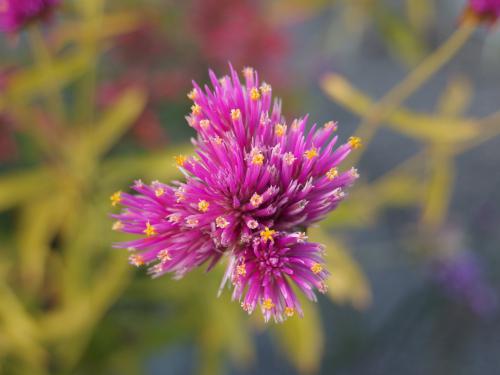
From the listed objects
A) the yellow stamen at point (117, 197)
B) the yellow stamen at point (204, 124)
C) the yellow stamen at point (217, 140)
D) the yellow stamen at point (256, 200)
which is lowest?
the yellow stamen at point (256, 200)

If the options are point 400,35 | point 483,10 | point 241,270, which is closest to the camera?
point 241,270

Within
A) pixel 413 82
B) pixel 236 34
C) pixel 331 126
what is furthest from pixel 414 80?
pixel 236 34

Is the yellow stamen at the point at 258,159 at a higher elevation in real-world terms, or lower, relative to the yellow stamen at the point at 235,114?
lower

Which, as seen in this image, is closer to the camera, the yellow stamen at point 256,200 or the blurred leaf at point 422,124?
the yellow stamen at point 256,200

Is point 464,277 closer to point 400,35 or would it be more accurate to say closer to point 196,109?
point 400,35

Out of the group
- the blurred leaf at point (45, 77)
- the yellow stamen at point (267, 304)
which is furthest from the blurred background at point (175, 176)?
the yellow stamen at point (267, 304)

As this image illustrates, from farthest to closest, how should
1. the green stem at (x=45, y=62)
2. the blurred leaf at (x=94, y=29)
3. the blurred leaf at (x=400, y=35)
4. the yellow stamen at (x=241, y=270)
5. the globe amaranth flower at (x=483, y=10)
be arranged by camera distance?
the blurred leaf at (x=400, y=35), the blurred leaf at (x=94, y=29), the green stem at (x=45, y=62), the globe amaranth flower at (x=483, y=10), the yellow stamen at (x=241, y=270)

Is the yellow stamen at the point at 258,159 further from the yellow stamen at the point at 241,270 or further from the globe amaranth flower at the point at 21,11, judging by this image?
the globe amaranth flower at the point at 21,11

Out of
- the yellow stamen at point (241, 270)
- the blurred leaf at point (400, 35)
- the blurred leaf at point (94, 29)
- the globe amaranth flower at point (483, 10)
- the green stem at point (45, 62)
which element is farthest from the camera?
the blurred leaf at point (400, 35)
